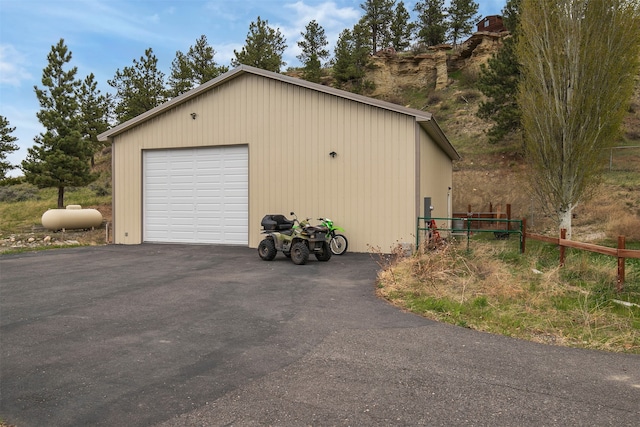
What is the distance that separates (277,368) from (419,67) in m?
43.8

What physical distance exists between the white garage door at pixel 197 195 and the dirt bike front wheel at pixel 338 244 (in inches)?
121

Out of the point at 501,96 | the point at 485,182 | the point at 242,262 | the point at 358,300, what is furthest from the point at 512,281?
the point at 501,96

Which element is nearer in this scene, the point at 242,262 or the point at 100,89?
the point at 242,262

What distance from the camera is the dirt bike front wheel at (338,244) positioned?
11.5 metres

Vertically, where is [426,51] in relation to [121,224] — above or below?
above

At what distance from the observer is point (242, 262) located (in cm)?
1017

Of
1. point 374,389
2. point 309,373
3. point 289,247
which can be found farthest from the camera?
point 289,247

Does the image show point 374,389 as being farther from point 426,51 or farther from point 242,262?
point 426,51

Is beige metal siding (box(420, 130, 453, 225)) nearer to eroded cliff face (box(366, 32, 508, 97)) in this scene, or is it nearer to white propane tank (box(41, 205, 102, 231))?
white propane tank (box(41, 205, 102, 231))

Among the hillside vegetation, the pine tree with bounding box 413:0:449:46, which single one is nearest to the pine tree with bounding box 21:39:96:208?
the hillside vegetation

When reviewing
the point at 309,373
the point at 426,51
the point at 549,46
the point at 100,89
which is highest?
the point at 426,51

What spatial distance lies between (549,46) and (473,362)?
1338 centimetres

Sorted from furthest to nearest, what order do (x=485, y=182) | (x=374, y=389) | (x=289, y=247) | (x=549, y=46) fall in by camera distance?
(x=485, y=182), (x=549, y=46), (x=289, y=247), (x=374, y=389)

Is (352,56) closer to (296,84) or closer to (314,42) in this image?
(314,42)
